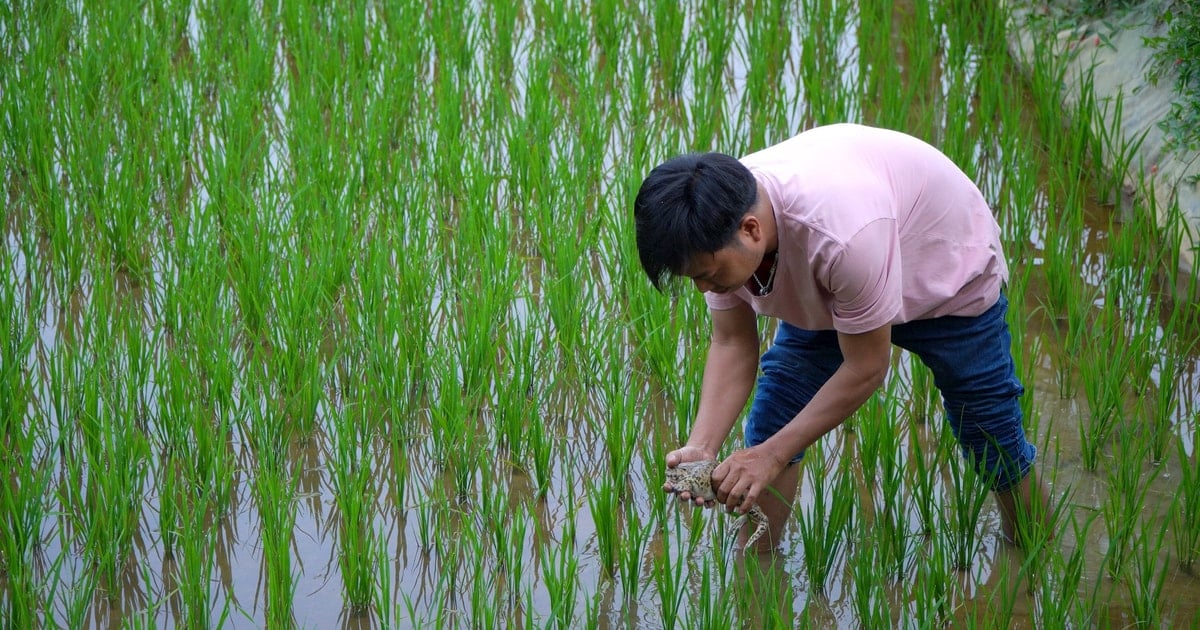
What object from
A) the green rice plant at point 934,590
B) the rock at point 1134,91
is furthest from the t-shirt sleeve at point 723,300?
the rock at point 1134,91

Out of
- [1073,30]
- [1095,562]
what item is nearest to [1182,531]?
[1095,562]

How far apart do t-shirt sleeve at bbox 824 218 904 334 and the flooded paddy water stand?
1.63 feet

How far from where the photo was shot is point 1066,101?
4.15m

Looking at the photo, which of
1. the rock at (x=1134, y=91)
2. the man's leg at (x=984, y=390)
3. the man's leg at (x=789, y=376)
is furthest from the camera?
the rock at (x=1134, y=91)

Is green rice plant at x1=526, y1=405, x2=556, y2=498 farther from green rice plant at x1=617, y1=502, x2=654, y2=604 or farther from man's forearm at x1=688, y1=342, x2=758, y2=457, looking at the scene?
man's forearm at x1=688, y1=342, x2=758, y2=457

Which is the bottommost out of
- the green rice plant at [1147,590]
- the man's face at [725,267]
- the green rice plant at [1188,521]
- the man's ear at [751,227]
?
the green rice plant at [1147,590]

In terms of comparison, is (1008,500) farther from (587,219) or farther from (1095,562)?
(587,219)

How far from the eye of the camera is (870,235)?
176cm

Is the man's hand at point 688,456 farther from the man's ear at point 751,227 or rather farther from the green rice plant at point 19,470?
the green rice plant at point 19,470

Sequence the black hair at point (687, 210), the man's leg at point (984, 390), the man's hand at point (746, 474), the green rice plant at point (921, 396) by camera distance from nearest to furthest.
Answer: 1. the black hair at point (687, 210)
2. the man's hand at point (746, 474)
3. the man's leg at point (984, 390)
4. the green rice plant at point (921, 396)

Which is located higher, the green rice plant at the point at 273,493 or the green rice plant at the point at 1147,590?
the green rice plant at the point at 273,493

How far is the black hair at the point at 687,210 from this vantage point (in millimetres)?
1667

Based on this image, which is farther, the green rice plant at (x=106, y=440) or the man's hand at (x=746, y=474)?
the green rice plant at (x=106, y=440)

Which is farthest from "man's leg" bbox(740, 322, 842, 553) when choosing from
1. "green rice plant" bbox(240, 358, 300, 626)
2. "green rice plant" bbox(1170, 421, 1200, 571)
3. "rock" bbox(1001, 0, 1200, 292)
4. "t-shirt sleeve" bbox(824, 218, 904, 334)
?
"rock" bbox(1001, 0, 1200, 292)
